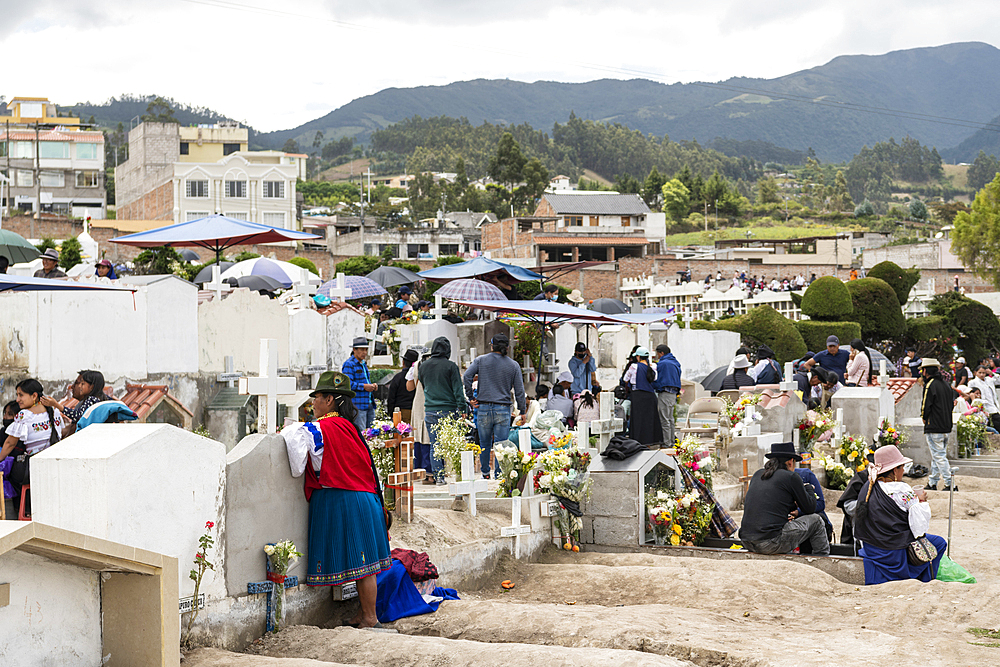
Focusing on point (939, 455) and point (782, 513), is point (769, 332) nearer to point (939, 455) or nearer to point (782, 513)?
point (939, 455)

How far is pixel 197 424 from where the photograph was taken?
11219 mm

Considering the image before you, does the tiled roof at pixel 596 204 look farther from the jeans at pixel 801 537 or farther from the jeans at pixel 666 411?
the jeans at pixel 801 537

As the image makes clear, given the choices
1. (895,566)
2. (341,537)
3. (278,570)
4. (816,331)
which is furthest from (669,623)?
(816,331)

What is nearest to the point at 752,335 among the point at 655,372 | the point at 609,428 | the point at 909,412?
the point at 909,412

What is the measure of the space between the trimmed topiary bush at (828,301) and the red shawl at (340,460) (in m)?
27.0

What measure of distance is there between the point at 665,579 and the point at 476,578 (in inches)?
60.0

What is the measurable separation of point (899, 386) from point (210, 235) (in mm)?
11640

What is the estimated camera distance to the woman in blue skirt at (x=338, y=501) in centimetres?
652

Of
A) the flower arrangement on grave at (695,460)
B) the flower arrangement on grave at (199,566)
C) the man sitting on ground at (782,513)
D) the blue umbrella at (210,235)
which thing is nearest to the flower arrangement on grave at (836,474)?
the flower arrangement on grave at (695,460)

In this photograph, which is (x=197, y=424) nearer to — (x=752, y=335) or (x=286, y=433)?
(x=286, y=433)

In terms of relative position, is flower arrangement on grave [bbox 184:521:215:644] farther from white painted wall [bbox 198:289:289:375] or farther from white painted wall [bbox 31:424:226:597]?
white painted wall [bbox 198:289:289:375]

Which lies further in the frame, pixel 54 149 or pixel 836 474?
pixel 54 149

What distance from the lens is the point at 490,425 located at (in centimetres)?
1114

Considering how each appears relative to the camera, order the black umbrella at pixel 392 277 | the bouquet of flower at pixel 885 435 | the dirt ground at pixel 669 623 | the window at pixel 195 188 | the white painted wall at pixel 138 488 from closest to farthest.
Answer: the white painted wall at pixel 138 488 < the dirt ground at pixel 669 623 < the bouquet of flower at pixel 885 435 < the black umbrella at pixel 392 277 < the window at pixel 195 188
